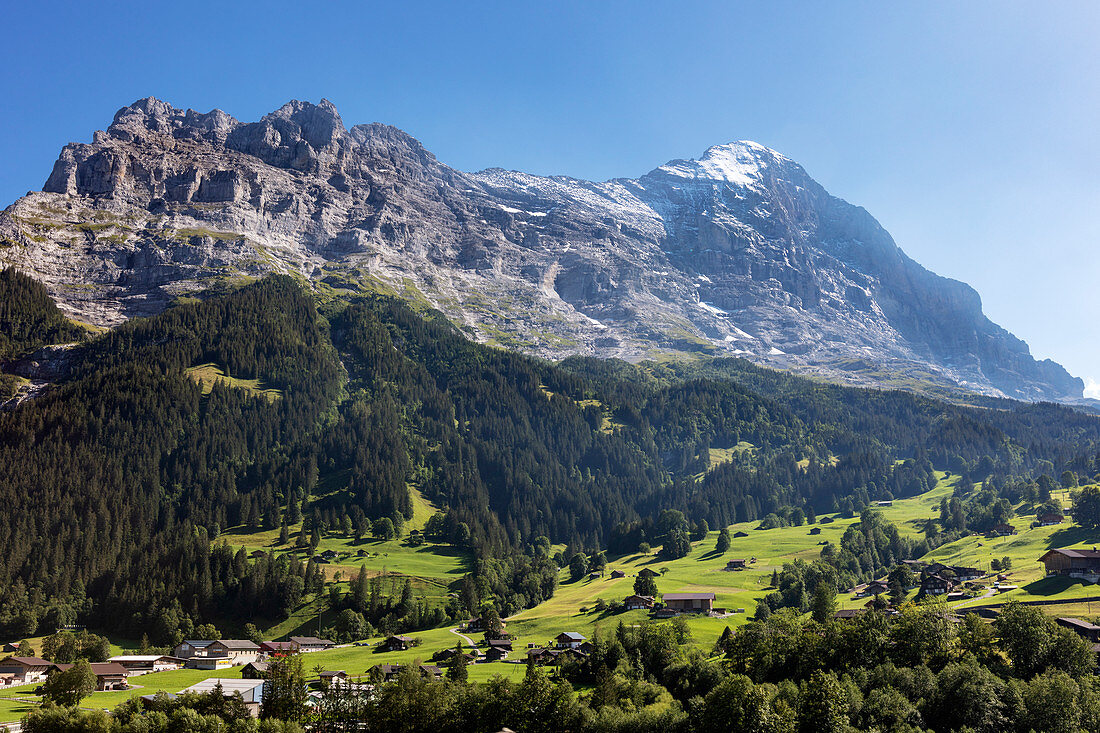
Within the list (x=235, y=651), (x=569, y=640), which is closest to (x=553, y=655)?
(x=569, y=640)

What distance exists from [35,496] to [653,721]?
614 ft

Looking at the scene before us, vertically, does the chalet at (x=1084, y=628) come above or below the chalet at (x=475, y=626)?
above

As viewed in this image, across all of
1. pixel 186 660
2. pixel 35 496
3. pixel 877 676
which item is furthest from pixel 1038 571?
pixel 35 496

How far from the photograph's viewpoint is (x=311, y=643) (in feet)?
487

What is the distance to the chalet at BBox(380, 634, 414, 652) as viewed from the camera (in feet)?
454

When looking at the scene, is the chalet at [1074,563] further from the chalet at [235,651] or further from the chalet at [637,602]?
the chalet at [235,651]

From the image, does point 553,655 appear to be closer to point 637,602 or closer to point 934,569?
point 637,602

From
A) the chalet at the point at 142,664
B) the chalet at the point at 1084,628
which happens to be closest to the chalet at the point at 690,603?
the chalet at the point at 1084,628

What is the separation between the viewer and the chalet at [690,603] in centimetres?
14875

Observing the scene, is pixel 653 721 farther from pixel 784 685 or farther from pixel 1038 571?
pixel 1038 571

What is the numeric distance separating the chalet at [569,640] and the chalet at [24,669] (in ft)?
268

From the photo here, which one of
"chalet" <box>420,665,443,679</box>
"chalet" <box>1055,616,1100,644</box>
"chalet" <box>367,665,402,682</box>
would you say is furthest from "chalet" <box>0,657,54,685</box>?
"chalet" <box>1055,616,1100,644</box>

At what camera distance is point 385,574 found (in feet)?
618

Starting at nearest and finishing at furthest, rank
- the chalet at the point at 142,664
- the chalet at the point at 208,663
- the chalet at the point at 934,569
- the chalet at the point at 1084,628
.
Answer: the chalet at the point at 1084,628, the chalet at the point at 142,664, the chalet at the point at 208,663, the chalet at the point at 934,569
